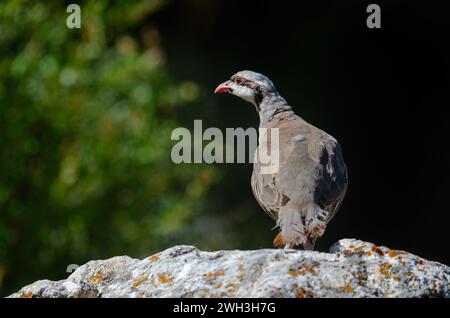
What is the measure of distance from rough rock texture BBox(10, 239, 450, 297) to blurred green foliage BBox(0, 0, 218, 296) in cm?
390

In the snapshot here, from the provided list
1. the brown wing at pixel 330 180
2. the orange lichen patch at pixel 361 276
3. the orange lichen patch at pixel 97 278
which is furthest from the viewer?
the brown wing at pixel 330 180

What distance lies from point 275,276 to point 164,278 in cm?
60

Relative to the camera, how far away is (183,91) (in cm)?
965

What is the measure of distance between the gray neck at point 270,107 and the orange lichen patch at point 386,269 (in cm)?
338

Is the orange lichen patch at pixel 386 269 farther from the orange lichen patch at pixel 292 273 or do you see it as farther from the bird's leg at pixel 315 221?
the bird's leg at pixel 315 221

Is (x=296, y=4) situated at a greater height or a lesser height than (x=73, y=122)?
greater

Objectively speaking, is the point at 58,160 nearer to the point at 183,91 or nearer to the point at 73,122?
the point at 73,122

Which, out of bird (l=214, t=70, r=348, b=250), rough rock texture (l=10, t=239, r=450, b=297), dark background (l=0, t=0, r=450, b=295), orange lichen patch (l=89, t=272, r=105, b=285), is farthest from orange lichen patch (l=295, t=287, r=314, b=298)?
dark background (l=0, t=0, r=450, b=295)

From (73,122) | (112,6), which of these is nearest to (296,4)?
(112,6)

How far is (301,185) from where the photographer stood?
19.2 ft

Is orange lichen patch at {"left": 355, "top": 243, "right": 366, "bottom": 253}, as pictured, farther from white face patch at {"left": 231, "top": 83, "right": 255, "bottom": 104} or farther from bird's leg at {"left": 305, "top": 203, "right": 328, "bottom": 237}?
white face patch at {"left": 231, "top": 83, "right": 255, "bottom": 104}

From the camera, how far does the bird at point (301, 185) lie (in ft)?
17.7

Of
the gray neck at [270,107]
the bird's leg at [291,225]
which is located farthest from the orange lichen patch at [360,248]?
the gray neck at [270,107]
